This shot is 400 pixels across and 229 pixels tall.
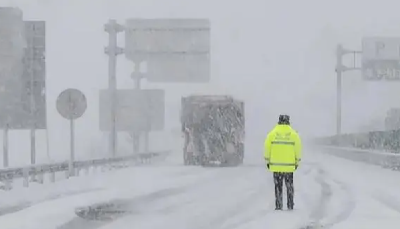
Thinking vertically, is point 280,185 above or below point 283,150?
below

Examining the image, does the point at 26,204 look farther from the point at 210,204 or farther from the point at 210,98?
the point at 210,98

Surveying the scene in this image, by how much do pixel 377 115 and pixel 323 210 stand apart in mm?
170142

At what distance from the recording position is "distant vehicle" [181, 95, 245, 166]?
38906 mm

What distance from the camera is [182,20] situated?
162 feet

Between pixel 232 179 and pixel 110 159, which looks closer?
pixel 232 179

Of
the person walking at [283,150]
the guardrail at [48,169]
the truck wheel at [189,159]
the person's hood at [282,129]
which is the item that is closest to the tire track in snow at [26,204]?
the guardrail at [48,169]

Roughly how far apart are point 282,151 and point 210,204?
6.76ft

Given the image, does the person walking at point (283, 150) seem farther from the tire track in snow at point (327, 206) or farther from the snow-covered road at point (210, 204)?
the tire track in snow at point (327, 206)

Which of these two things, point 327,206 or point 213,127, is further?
point 213,127

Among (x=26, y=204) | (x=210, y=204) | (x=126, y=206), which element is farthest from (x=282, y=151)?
(x=26, y=204)

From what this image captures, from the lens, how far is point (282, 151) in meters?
15.7

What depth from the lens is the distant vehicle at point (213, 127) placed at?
38.9 meters

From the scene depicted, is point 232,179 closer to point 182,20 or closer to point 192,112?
point 192,112

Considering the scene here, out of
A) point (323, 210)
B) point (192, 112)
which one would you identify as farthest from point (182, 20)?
point (323, 210)
